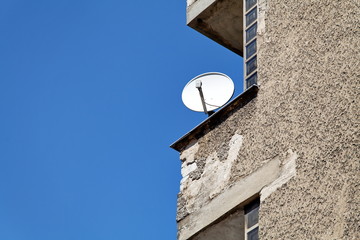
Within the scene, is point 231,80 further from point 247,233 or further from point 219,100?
point 247,233

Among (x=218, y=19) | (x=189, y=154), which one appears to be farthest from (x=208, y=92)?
(x=218, y=19)

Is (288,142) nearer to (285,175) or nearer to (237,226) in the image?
(285,175)

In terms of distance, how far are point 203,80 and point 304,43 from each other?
1709 millimetres

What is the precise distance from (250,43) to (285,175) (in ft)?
7.15

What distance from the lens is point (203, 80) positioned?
10320mm

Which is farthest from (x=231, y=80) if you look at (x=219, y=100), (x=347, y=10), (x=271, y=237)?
(x=271, y=237)

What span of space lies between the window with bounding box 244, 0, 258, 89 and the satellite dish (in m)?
0.35

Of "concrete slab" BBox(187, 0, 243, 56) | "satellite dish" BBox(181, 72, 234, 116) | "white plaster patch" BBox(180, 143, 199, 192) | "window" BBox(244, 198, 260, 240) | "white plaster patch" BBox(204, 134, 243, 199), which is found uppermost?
"concrete slab" BBox(187, 0, 243, 56)

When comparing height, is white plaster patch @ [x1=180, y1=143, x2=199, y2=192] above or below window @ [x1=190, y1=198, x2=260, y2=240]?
above

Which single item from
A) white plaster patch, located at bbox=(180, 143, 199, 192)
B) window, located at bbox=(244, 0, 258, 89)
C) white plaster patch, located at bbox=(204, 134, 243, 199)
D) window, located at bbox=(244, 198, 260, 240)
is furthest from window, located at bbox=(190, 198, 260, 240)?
window, located at bbox=(244, 0, 258, 89)

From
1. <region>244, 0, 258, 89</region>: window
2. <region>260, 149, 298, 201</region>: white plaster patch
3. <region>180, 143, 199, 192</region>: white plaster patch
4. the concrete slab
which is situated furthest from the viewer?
the concrete slab

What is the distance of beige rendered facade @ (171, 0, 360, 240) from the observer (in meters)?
7.57

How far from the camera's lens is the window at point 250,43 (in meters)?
9.65

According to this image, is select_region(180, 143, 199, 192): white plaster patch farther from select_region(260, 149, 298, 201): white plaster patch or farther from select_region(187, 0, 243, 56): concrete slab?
select_region(187, 0, 243, 56): concrete slab
